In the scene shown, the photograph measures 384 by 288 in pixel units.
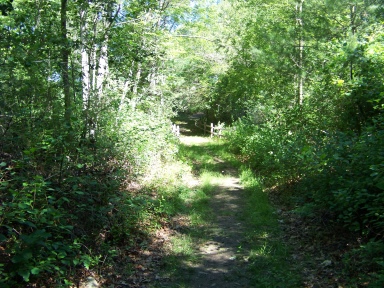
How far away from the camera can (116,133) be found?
25.6ft

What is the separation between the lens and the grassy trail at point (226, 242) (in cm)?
489

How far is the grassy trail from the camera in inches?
193

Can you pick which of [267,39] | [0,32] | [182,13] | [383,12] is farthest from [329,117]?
[182,13]

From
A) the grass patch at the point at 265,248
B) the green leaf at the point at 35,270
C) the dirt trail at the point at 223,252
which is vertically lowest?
the dirt trail at the point at 223,252

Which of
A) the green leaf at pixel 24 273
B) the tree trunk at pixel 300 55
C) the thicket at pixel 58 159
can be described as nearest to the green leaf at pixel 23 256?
the thicket at pixel 58 159

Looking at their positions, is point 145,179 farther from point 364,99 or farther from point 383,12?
point 383,12

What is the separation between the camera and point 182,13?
1543 centimetres

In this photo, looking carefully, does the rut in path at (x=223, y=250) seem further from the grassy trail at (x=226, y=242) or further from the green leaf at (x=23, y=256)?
the green leaf at (x=23, y=256)

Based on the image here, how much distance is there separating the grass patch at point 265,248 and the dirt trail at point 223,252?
0.19 meters

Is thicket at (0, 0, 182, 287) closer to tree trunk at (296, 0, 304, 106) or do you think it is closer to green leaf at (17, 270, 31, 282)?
green leaf at (17, 270, 31, 282)

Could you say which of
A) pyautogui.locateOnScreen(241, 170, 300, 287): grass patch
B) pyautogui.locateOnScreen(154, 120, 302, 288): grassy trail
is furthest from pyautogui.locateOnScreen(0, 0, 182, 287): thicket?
pyautogui.locateOnScreen(241, 170, 300, 287): grass patch

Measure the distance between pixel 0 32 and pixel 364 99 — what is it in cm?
719

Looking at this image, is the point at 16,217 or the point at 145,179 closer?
the point at 16,217

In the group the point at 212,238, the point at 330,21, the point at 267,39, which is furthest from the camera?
the point at 267,39
